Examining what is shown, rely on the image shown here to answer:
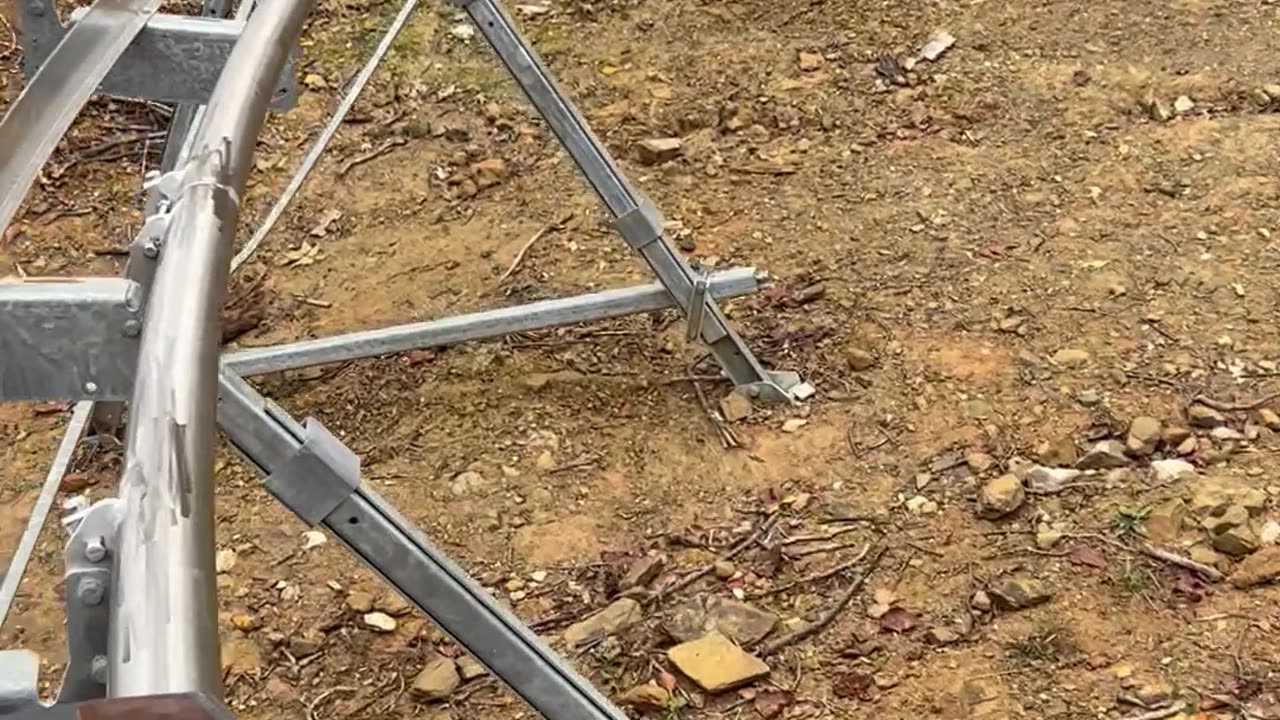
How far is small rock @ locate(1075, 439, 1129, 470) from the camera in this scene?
3.27m

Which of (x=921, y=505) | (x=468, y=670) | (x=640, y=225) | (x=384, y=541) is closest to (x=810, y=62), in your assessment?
(x=640, y=225)

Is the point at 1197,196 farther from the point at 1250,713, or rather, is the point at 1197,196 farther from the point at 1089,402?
the point at 1250,713

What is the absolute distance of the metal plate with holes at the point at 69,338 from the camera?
1245 millimetres

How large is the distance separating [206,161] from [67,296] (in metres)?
0.22

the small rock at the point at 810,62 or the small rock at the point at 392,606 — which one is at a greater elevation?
the small rock at the point at 392,606

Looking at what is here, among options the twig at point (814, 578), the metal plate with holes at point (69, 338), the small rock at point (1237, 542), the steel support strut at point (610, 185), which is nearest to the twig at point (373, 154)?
the steel support strut at point (610, 185)

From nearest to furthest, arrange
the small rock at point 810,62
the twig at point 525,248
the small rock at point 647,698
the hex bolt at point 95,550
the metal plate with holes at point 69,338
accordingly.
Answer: the hex bolt at point 95,550, the metal plate with holes at point 69,338, the small rock at point 647,698, the twig at point 525,248, the small rock at point 810,62

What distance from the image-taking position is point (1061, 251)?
13.1 feet

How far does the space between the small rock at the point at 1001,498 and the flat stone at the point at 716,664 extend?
0.66 m

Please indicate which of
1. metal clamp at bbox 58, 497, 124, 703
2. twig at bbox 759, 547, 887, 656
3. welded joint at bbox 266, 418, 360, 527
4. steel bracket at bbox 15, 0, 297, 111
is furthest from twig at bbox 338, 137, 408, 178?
metal clamp at bbox 58, 497, 124, 703

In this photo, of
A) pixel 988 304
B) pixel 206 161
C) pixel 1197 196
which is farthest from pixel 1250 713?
pixel 206 161

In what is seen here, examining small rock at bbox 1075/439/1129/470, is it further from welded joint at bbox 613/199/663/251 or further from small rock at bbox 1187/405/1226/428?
welded joint at bbox 613/199/663/251

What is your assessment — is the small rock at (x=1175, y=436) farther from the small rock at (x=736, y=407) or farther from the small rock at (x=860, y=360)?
the small rock at (x=736, y=407)

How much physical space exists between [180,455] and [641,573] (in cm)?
209
